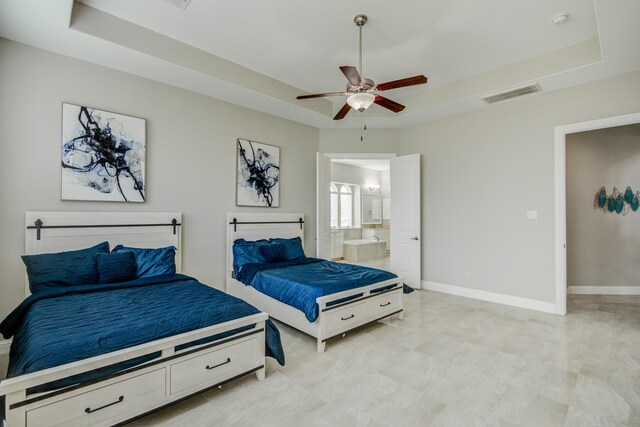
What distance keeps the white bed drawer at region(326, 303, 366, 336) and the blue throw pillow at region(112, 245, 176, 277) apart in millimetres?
1765

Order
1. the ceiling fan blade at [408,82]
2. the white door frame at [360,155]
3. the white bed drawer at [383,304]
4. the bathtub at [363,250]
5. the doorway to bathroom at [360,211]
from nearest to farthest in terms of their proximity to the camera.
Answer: the ceiling fan blade at [408,82] < the white bed drawer at [383,304] < the white door frame at [360,155] < the bathtub at [363,250] < the doorway to bathroom at [360,211]

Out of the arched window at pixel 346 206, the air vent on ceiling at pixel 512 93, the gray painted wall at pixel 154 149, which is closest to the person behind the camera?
the gray painted wall at pixel 154 149

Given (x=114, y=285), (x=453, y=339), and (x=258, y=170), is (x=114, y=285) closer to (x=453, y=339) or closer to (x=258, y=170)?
(x=258, y=170)

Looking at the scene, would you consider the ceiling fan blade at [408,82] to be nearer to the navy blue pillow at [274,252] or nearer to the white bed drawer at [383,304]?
the white bed drawer at [383,304]

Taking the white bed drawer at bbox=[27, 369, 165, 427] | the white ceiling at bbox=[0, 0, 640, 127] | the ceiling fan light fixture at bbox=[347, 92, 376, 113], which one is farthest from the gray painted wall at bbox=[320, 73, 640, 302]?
the white bed drawer at bbox=[27, 369, 165, 427]

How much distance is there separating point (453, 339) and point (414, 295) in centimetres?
175

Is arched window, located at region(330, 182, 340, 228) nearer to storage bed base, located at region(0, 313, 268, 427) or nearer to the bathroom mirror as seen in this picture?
the bathroom mirror

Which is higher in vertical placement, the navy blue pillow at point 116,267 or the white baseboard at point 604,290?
the navy blue pillow at point 116,267

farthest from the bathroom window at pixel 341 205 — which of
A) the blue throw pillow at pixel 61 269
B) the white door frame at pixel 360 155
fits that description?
Answer: the blue throw pillow at pixel 61 269

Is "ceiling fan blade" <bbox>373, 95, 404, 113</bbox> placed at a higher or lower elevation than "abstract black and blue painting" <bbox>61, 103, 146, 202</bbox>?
higher

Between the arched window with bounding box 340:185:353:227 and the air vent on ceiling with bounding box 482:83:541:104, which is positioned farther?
the arched window with bounding box 340:185:353:227

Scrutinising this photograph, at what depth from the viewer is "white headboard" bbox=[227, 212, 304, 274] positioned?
14.3ft

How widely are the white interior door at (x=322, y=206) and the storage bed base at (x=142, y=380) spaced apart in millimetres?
2830

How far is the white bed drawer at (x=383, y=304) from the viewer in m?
3.40
